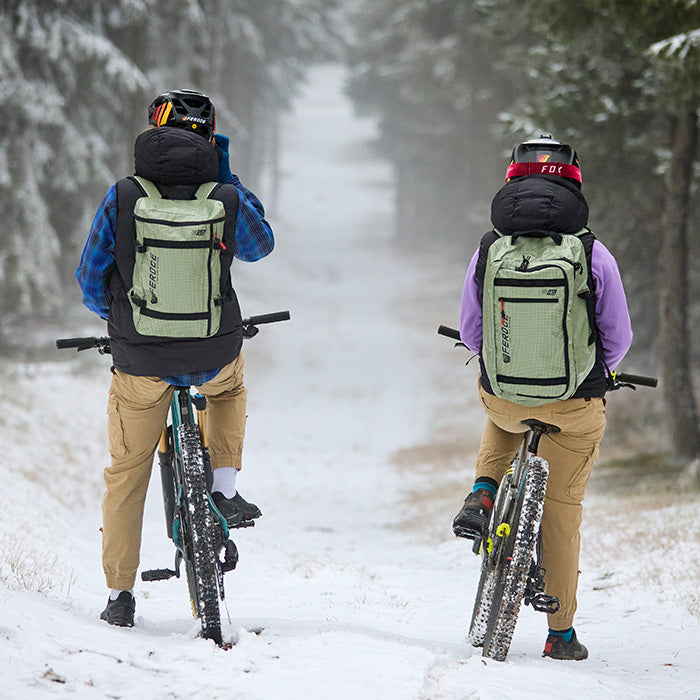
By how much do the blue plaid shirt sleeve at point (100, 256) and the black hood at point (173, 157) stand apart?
22cm

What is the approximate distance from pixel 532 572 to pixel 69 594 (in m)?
2.87

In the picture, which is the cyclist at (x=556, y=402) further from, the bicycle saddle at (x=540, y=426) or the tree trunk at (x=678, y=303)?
the tree trunk at (x=678, y=303)

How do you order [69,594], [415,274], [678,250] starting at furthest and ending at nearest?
[415,274] < [678,250] < [69,594]

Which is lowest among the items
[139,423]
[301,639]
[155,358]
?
[301,639]

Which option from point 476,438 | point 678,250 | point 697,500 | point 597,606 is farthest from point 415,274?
point 597,606

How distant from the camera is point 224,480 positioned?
4453mm

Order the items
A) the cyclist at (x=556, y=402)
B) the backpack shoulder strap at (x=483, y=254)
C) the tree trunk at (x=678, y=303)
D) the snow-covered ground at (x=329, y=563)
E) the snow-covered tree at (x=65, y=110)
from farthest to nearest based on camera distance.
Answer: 1. the snow-covered tree at (x=65, y=110)
2. the tree trunk at (x=678, y=303)
3. the backpack shoulder strap at (x=483, y=254)
4. the cyclist at (x=556, y=402)
5. the snow-covered ground at (x=329, y=563)

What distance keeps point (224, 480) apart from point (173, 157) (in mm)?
1770

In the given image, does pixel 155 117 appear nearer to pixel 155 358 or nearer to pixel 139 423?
pixel 155 358

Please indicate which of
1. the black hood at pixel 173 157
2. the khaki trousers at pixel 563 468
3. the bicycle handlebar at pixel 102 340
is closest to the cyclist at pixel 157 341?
the black hood at pixel 173 157

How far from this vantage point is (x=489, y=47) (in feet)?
73.5

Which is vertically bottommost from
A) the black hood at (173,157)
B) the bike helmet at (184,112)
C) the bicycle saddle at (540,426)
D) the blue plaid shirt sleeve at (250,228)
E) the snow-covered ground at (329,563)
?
the snow-covered ground at (329,563)

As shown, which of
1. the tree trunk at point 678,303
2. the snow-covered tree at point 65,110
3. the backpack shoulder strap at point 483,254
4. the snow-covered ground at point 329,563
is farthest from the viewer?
the snow-covered tree at point 65,110

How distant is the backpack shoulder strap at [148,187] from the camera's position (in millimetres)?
3902
